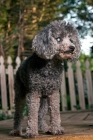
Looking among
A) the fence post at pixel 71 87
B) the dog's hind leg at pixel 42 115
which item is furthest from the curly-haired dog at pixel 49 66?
the fence post at pixel 71 87

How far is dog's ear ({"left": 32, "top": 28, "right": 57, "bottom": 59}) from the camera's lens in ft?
8.83

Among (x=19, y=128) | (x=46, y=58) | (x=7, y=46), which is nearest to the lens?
(x=46, y=58)

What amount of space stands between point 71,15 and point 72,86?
18.1 feet

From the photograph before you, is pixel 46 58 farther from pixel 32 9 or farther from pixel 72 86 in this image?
pixel 32 9

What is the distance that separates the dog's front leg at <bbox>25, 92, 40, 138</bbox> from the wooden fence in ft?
14.0

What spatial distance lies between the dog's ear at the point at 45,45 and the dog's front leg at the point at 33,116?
1.30 ft

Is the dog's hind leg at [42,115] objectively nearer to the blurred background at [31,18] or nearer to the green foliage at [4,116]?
the green foliage at [4,116]

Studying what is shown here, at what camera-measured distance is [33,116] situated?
110 inches

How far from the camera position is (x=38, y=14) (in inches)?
418

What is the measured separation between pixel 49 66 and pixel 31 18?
799cm

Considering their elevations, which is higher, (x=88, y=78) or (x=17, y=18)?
(x=17, y=18)

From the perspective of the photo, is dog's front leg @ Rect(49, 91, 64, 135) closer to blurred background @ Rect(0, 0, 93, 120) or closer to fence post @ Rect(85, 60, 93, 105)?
blurred background @ Rect(0, 0, 93, 120)

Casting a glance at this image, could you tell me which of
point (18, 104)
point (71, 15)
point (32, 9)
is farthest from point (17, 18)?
point (18, 104)

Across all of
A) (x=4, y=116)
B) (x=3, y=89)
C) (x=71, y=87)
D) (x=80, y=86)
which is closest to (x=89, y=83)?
(x=80, y=86)
